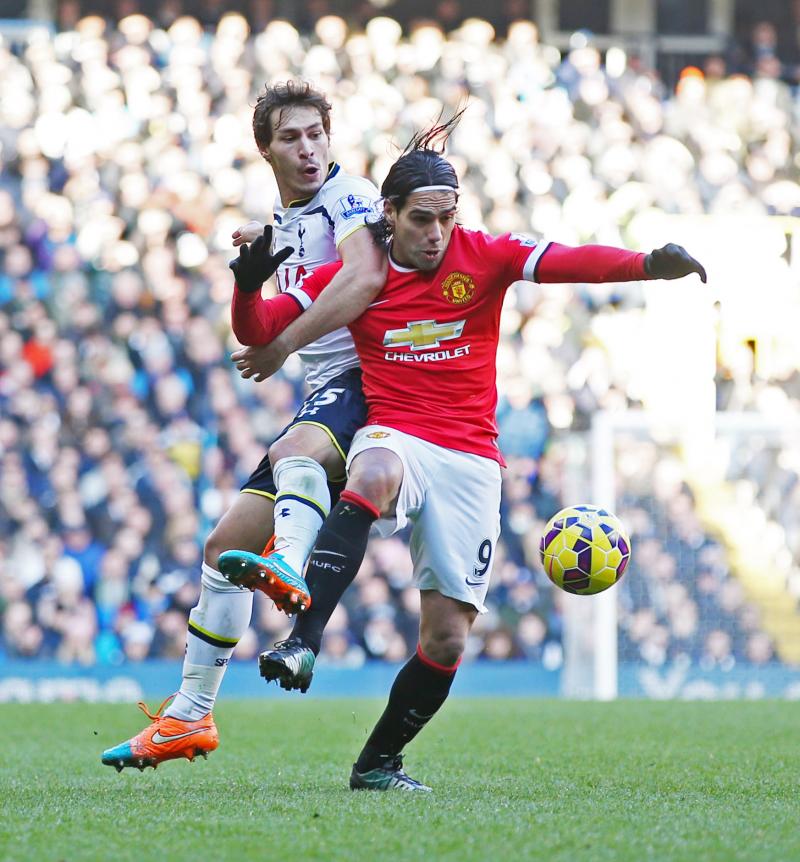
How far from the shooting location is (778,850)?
397 cm

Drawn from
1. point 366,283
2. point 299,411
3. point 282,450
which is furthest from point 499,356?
point 282,450

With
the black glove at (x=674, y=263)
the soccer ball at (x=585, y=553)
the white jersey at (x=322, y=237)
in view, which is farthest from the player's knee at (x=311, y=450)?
the black glove at (x=674, y=263)

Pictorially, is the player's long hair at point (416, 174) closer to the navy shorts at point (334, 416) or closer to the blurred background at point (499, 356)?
the navy shorts at point (334, 416)

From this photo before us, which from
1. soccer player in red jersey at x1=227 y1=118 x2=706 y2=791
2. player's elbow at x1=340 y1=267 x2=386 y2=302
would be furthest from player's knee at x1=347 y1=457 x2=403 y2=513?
player's elbow at x1=340 y1=267 x2=386 y2=302

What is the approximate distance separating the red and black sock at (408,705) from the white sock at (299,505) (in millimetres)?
713

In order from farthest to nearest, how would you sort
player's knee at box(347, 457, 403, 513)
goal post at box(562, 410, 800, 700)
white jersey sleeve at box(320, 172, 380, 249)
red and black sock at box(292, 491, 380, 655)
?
1. goal post at box(562, 410, 800, 700)
2. white jersey sleeve at box(320, 172, 380, 249)
3. player's knee at box(347, 457, 403, 513)
4. red and black sock at box(292, 491, 380, 655)

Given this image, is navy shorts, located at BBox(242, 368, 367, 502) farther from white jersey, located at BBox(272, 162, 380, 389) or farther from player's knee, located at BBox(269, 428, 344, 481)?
white jersey, located at BBox(272, 162, 380, 389)

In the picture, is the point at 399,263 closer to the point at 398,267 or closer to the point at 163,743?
the point at 398,267

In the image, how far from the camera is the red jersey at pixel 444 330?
554 cm

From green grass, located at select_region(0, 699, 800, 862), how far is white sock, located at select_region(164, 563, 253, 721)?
32 centimetres

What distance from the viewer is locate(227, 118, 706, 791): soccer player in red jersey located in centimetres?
540

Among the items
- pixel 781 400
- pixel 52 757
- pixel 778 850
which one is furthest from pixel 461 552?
pixel 781 400

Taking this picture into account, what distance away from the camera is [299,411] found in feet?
19.2

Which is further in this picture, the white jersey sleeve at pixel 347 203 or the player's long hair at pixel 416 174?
the white jersey sleeve at pixel 347 203
